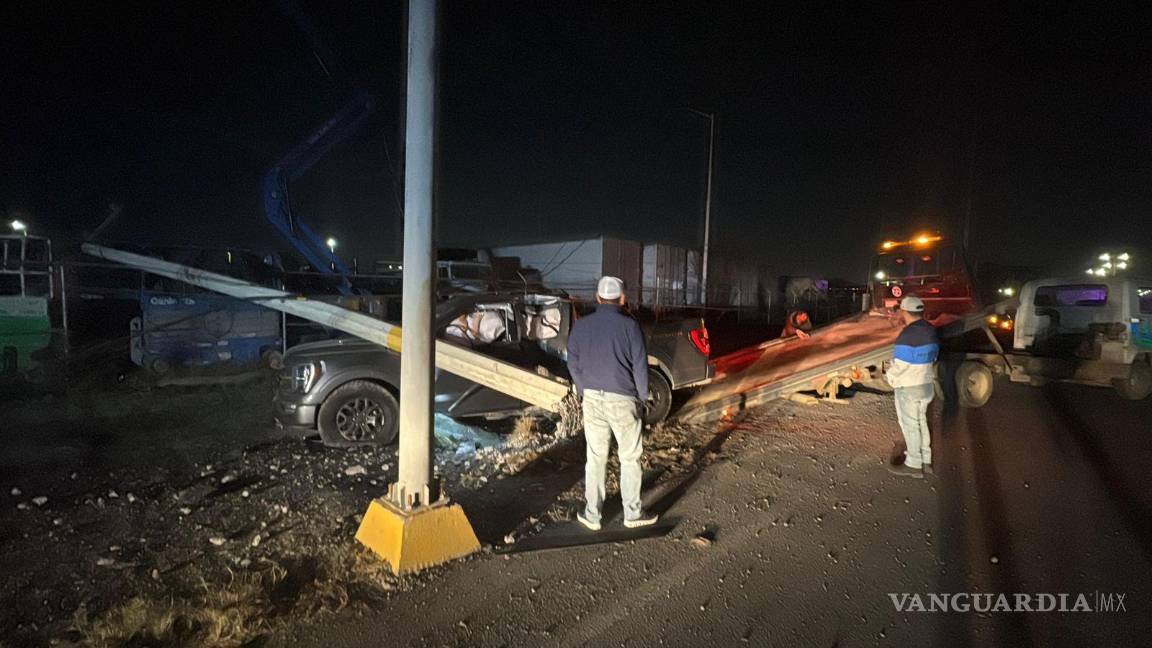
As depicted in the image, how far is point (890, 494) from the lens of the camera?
5.08m

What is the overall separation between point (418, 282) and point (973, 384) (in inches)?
330

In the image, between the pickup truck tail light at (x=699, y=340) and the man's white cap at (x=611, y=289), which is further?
the pickup truck tail light at (x=699, y=340)

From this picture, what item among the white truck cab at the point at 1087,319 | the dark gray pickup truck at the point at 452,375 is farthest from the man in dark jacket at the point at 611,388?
the white truck cab at the point at 1087,319

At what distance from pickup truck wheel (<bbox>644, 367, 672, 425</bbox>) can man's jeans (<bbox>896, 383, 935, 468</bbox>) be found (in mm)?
2486

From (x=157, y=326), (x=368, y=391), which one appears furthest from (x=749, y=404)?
(x=157, y=326)

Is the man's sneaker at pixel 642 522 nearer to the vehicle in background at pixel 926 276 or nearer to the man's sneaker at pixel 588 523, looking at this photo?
the man's sneaker at pixel 588 523

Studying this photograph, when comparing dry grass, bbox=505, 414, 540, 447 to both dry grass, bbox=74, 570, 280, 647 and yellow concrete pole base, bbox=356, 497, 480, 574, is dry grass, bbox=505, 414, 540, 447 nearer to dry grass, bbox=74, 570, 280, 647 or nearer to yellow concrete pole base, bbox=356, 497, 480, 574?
yellow concrete pole base, bbox=356, 497, 480, 574

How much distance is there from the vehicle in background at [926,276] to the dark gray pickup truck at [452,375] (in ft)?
27.0

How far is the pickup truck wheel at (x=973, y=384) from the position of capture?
8.60 metres

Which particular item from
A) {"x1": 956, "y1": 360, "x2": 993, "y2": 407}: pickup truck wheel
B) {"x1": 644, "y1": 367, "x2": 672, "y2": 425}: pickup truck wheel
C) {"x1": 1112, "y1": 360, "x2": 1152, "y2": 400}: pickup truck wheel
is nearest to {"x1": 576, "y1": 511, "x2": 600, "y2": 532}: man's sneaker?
{"x1": 644, "y1": 367, "x2": 672, "y2": 425}: pickup truck wheel

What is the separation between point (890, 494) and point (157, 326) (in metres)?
10.9

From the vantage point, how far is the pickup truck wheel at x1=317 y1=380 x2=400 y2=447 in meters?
6.07

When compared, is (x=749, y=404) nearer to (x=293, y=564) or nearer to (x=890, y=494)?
(x=890, y=494)

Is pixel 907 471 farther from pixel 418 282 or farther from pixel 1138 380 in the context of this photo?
pixel 1138 380
